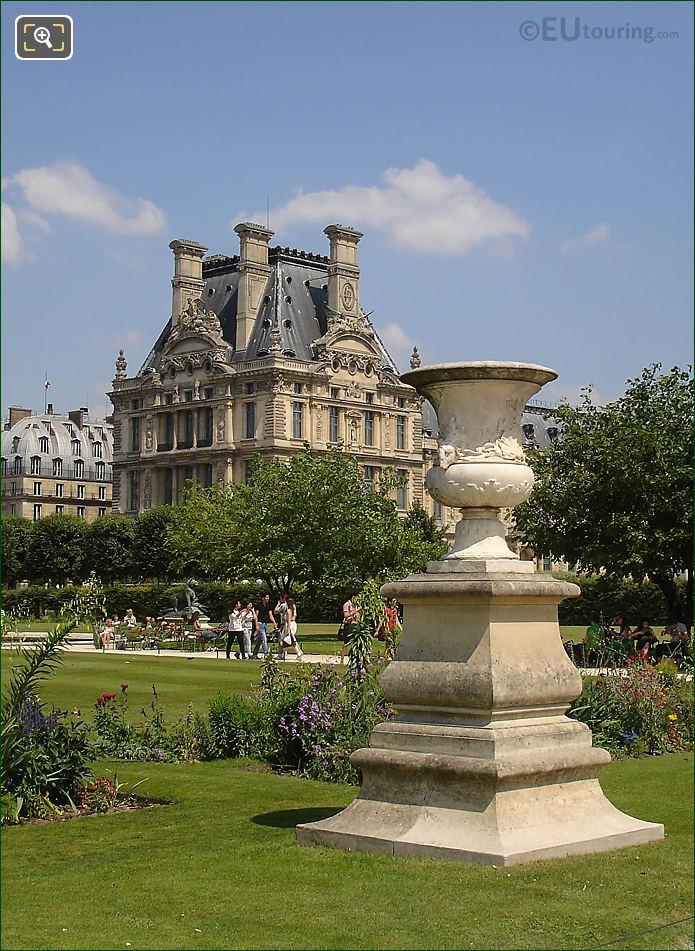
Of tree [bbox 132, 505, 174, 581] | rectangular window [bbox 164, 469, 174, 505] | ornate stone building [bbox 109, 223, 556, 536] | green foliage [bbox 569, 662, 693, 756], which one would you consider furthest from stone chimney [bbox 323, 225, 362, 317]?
green foliage [bbox 569, 662, 693, 756]

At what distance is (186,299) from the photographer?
10031 cm

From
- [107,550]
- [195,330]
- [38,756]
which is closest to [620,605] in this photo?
[38,756]

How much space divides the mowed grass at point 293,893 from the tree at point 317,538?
3596 cm

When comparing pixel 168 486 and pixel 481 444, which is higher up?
pixel 168 486

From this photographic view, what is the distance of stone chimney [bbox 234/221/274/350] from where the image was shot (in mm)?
95438

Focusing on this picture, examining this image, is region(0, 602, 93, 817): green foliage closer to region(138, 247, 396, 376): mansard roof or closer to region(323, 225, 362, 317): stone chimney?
region(138, 247, 396, 376): mansard roof

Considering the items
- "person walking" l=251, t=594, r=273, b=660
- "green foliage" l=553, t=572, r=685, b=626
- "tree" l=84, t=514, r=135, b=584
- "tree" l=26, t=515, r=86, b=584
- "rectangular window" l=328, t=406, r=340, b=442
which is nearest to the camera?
"person walking" l=251, t=594, r=273, b=660

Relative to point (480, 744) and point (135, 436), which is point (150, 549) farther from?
point (480, 744)

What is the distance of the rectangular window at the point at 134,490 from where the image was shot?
10300cm

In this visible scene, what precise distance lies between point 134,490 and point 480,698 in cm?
9691

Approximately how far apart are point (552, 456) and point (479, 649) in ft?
80.7

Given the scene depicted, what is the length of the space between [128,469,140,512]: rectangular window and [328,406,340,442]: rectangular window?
653 inches

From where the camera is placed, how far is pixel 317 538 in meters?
46.6

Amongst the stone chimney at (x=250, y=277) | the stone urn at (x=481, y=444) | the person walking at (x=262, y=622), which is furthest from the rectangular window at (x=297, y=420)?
the stone urn at (x=481, y=444)
